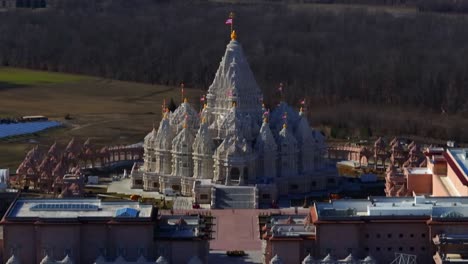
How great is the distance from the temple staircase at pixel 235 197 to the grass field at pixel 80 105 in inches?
614

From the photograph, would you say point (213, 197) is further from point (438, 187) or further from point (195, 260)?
point (195, 260)

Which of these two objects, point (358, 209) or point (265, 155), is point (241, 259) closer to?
point (358, 209)

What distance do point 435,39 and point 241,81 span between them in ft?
205

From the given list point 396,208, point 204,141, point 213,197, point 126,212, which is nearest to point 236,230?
point 213,197

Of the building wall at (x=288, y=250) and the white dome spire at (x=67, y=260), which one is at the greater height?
the building wall at (x=288, y=250)

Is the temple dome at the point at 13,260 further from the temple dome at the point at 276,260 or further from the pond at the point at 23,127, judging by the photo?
the pond at the point at 23,127

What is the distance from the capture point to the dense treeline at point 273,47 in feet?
372

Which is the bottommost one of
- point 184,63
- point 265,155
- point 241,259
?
point 241,259

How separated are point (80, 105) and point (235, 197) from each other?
1505 inches

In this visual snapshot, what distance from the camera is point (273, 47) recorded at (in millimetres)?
136875

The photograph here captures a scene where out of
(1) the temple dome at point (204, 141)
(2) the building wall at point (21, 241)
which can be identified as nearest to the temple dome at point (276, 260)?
(2) the building wall at point (21, 241)

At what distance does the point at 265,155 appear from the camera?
249ft

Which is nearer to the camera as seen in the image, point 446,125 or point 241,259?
point 241,259

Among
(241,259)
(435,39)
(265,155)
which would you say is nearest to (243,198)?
(265,155)
